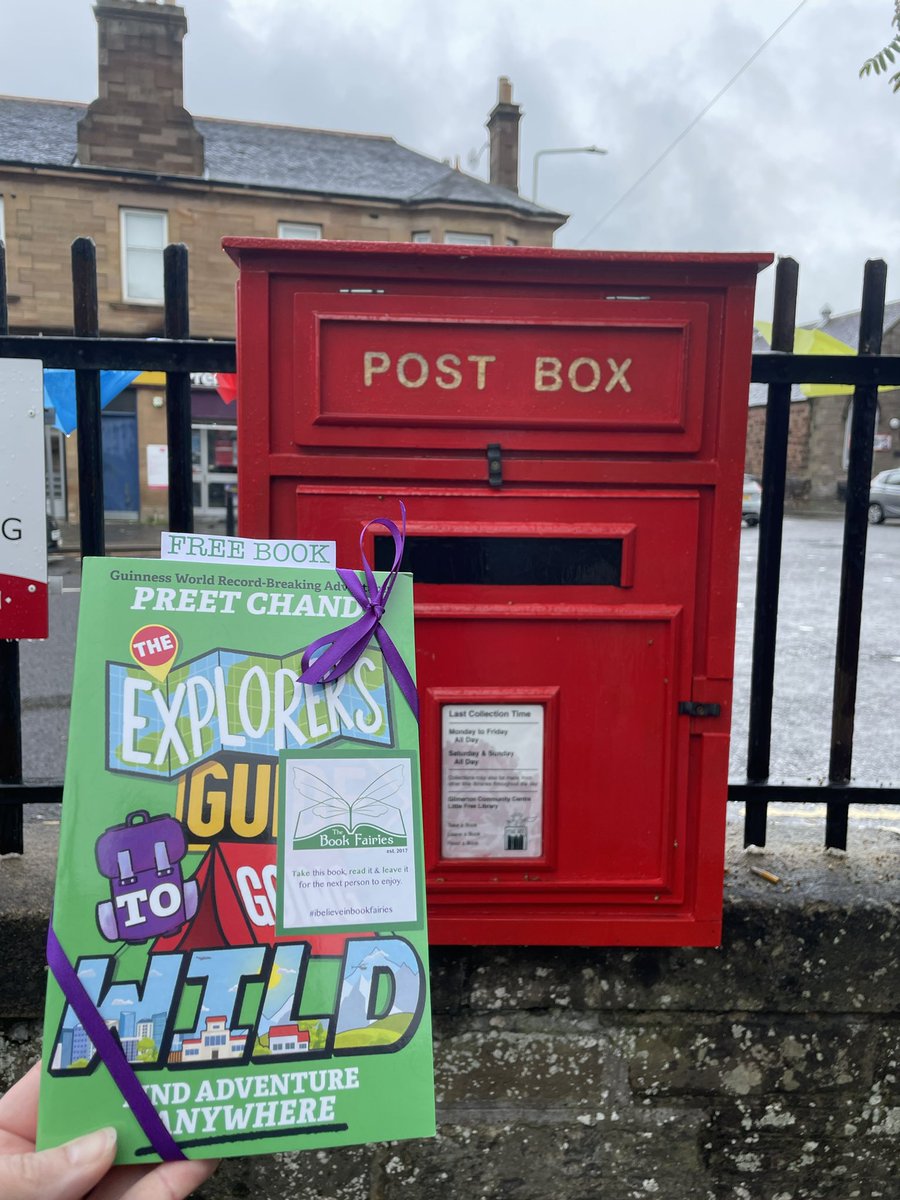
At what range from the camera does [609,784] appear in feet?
5.24

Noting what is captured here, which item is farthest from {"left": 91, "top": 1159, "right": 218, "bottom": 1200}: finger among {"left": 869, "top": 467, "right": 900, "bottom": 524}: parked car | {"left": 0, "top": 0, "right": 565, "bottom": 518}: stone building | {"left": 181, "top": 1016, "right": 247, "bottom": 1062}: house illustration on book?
{"left": 869, "top": 467, "right": 900, "bottom": 524}: parked car

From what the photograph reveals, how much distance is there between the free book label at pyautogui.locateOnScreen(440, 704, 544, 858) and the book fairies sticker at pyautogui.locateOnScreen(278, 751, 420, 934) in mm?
440

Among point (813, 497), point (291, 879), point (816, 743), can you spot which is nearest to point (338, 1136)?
point (291, 879)

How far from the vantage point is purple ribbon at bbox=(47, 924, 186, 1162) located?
101 cm

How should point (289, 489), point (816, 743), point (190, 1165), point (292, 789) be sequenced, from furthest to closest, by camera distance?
point (816, 743) < point (289, 489) < point (292, 789) < point (190, 1165)

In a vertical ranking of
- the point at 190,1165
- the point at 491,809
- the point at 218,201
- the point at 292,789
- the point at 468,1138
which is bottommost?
the point at 468,1138

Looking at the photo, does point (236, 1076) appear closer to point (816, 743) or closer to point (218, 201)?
point (816, 743)

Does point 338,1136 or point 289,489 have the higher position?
point 289,489

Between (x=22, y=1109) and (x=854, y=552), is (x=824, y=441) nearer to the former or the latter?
(x=854, y=552)

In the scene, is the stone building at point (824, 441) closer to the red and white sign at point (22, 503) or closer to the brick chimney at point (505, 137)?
the brick chimney at point (505, 137)

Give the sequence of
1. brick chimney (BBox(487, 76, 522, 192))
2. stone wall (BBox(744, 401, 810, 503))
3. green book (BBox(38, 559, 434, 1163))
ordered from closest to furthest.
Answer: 1. green book (BBox(38, 559, 434, 1163))
2. brick chimney (BBox(487, 76, 522, 192))
3. stone wall (BBox(744, 401, 810, 503))

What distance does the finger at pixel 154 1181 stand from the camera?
3.22 ft

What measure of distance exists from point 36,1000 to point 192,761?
991 mm

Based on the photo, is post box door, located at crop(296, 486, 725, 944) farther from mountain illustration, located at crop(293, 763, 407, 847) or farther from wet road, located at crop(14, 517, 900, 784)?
wet road, located at crop(14, 517, 900, 784)
